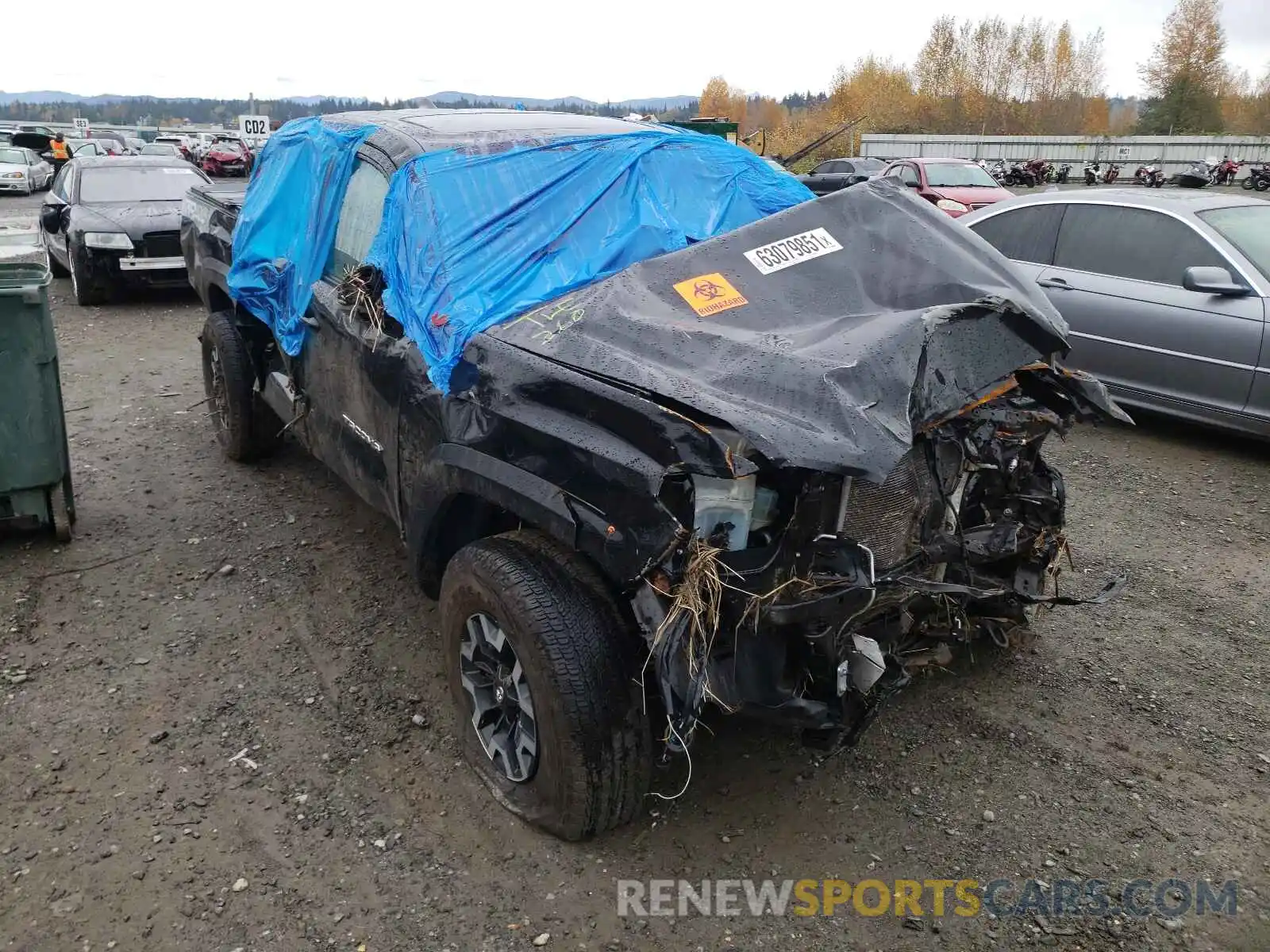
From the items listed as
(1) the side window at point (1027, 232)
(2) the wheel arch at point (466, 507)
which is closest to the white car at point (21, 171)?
(1) the side window at point (1027, 232)

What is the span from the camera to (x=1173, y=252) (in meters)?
6.17

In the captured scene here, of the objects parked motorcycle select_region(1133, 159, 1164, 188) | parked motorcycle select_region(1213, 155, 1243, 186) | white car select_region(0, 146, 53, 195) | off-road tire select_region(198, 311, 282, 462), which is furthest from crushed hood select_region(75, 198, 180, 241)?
parked motorcycle select_region(1213, 155, 1243, 186)

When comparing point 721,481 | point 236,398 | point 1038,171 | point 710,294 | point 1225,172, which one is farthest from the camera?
point 1038,171

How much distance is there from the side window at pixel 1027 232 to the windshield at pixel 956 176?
30.8 ft

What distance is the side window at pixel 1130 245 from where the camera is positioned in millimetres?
6090

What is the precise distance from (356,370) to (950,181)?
1477 cm

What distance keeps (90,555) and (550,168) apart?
301cm

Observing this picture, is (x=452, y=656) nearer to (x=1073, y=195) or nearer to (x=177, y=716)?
(x=177, y=716)

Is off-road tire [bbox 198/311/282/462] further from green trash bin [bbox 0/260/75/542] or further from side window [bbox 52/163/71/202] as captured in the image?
side window [bbox 52/163/71/202]

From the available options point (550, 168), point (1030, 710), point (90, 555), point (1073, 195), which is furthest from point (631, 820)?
point (1073, 195)

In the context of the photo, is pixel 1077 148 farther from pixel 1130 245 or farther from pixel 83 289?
pixel 83 289

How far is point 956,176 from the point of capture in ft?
53.8

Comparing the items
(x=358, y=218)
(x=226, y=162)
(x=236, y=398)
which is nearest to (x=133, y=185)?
(x=236, y=398)

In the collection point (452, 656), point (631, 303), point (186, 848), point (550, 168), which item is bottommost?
point (186, 848)
